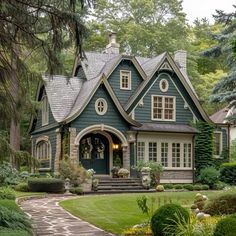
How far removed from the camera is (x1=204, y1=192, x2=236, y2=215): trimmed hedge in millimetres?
12992

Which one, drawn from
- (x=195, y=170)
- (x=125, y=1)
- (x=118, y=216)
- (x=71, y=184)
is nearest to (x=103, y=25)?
(x=125, y=1)

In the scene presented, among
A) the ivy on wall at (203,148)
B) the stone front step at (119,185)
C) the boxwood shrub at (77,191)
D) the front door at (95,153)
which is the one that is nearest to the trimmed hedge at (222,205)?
the boxwood shrub at (77,191)

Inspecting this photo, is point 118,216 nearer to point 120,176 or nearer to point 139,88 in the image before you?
point 120,176

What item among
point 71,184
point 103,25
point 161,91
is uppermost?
point 103,25

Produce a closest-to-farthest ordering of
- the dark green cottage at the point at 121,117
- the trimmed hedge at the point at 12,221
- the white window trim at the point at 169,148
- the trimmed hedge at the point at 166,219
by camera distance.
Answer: the trimmed hedge at the point at 12,221 < the trimmed hedge at the point at 166,219 < the dark green cottage at the point at 121,117 < the white window trim at the point at 169,148

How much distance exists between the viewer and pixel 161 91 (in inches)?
1145

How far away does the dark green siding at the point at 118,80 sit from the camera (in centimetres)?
2858

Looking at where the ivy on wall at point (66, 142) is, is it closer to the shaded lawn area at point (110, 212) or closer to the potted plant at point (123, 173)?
the potted plant at point (123, 173)

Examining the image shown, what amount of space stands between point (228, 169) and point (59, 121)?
9.77m

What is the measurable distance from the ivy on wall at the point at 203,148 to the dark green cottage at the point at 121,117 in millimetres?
424

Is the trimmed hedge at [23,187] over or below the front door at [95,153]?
below

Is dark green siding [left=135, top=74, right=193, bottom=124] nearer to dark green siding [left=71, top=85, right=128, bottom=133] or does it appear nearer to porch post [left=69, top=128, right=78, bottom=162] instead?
dark green siding [left=71, top=85, right=128, bottom=133]

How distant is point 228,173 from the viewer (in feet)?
90.8

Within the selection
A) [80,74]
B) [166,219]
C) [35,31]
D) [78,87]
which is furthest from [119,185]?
[35,31]
